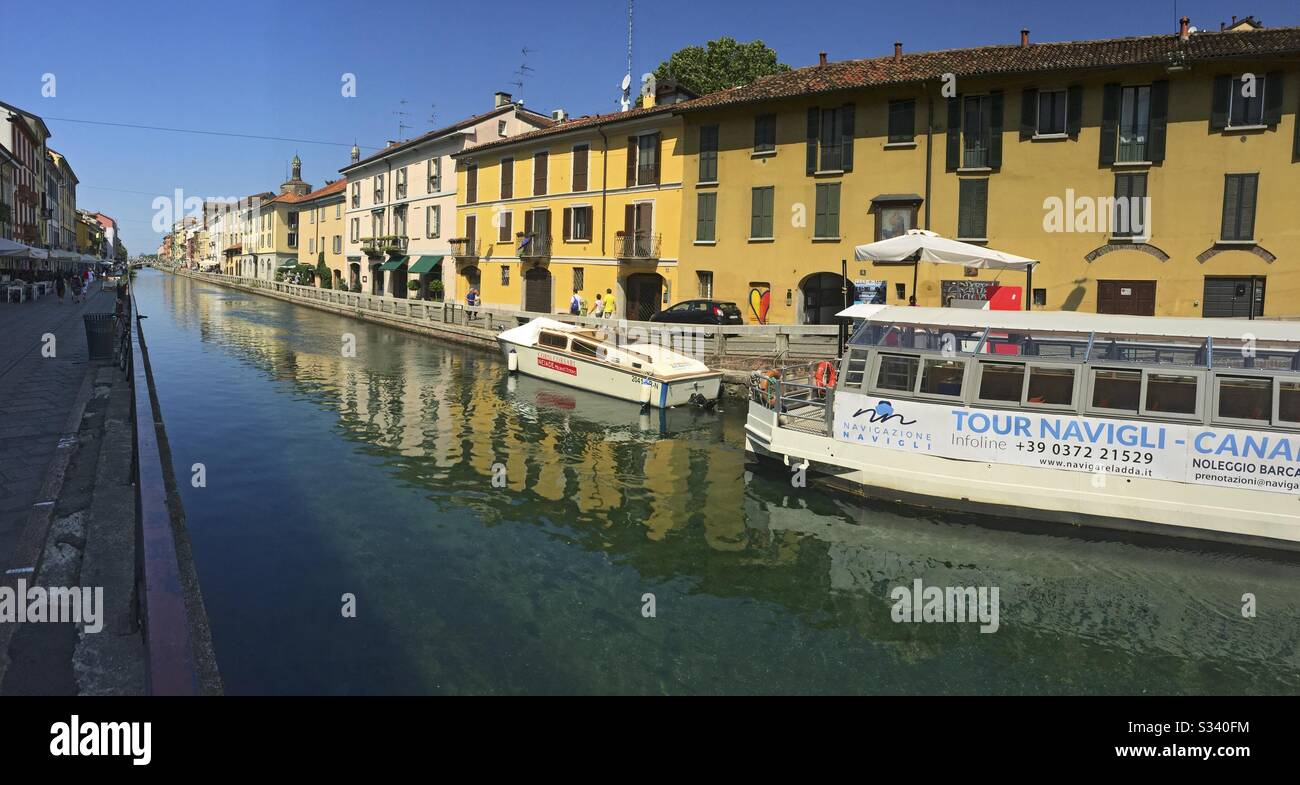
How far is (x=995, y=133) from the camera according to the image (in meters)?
26.9

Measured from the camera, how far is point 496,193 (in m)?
46.0

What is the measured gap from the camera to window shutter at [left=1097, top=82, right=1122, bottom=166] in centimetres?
2506

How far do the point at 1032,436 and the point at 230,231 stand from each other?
12965cm

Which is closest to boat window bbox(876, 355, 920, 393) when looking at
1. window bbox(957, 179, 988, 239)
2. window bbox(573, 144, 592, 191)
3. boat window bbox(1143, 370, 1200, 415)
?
boat window bbox(1143, 370, 1200, 415)

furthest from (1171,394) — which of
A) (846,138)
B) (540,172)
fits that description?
(540,172)

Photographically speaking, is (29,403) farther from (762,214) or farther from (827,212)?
(827,212)

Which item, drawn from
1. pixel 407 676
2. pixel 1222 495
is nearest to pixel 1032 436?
pixel 1222 495

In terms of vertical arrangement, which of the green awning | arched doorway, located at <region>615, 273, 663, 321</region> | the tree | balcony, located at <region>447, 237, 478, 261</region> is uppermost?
the tree

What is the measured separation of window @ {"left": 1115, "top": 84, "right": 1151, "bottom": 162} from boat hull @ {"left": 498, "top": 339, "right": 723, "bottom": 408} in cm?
1507

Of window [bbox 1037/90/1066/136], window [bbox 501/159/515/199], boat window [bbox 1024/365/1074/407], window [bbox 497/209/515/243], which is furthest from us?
window [bbox 497/209/515/243]

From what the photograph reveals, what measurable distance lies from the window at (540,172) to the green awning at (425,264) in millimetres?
11265

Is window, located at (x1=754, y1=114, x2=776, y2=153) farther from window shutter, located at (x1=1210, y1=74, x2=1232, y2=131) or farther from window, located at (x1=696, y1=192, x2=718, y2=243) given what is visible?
window shutter, located at (x1=1210, y1=74, x2=1232, y2=131)

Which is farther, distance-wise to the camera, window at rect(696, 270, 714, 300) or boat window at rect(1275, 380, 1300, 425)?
window at rect(696, 270, 714, 300)

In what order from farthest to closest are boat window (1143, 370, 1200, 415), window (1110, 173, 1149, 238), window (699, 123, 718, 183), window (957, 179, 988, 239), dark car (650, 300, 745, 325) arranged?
window (699, 123, 718, 183), dark car (650, 300, 745, 325), window (957, 179, 988, 239), window (1110, 173, 1149, 238), boat window (1143, 370, 1200, 415)
